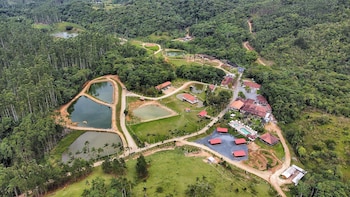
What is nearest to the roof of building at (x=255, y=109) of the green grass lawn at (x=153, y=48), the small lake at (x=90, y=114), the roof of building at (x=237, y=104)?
the roof of building at (x=237, y=104)

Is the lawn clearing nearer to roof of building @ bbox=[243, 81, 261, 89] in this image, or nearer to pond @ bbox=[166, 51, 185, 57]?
roof of building @ bbox=[243, 81, 261, 89]

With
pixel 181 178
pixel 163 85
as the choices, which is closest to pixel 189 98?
pixel 163 85

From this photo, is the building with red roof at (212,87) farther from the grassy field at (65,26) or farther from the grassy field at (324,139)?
the grassy field at (65,26)

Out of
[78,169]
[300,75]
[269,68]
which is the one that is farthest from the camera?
[269,68]

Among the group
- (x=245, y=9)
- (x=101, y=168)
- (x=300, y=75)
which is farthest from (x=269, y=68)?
(x=101, y=168)

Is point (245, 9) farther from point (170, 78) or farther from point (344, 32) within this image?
point (170, 78)

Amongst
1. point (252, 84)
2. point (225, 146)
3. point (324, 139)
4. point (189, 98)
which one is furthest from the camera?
point (252, 84)

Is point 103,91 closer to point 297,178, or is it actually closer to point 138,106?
point 138,106

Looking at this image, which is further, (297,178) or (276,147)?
(276,147)
